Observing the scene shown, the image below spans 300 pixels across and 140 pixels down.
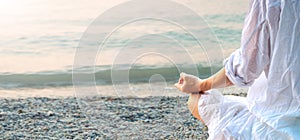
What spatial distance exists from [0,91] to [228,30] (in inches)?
160

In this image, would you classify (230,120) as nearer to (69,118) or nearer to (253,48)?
(253,48)

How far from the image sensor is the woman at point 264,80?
1261mm

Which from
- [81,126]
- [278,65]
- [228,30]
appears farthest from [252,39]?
[228,30]

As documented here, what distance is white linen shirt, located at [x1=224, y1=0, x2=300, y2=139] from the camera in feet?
4.12

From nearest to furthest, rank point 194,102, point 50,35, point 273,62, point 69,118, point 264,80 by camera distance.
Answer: point 273,62
point 264,80
point 194,102
point 69,118
point 50,35

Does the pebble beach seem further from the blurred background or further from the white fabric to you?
the white fabric

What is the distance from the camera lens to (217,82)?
147cm

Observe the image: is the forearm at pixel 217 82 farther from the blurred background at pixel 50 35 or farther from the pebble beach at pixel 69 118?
the blurred background at pixel 50 35

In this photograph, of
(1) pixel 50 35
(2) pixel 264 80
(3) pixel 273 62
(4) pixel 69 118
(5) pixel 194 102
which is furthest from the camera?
(1) pixel 50 35

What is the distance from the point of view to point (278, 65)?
1.29 meters

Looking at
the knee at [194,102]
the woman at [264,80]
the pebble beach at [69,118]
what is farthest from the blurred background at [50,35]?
the woman at [264,80]

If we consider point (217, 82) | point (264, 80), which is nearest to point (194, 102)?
point (217, 82)

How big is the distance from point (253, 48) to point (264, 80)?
0.13 metres

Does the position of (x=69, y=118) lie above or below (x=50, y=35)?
above
